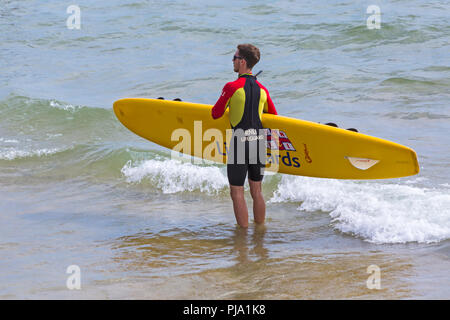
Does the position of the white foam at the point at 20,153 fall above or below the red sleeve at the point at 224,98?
below

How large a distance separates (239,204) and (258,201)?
0.82 feet

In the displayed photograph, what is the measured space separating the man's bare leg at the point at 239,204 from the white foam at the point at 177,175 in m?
1.57

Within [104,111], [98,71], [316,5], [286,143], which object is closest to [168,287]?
[286,143]

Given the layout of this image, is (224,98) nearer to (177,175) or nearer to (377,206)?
(377,206)

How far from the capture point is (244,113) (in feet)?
16.5

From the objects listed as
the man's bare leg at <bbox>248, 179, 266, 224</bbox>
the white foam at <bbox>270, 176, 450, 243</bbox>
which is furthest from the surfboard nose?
the man's bare leg at <bbox>248, 179, 266, 224</bbox>

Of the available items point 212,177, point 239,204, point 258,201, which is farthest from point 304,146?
point 212,177

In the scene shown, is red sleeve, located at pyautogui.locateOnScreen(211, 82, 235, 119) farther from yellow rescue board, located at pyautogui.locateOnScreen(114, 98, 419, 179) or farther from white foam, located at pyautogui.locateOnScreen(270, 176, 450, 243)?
white foam, located at pyautogui.locateOnScreen(270, 176, 450, 243)

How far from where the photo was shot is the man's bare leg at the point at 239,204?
531 centimetres

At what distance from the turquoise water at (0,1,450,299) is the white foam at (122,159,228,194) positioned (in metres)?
0.03

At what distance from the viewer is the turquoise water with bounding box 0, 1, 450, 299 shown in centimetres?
457

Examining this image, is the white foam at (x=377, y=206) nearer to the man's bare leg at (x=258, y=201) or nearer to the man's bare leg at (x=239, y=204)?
the man's bare leg at (x=258, y=201)

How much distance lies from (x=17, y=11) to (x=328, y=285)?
69.2 feet

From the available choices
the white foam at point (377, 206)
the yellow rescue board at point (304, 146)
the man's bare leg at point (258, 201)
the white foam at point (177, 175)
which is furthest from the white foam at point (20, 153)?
the man's bare leg at point (258, 201)
